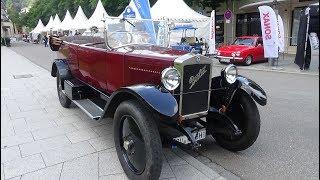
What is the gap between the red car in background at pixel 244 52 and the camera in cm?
1425

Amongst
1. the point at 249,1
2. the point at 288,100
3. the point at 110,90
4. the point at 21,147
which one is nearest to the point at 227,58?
the point at 288,100

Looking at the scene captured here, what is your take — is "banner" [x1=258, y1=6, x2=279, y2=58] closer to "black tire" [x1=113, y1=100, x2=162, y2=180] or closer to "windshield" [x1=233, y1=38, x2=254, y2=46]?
"windshield" [x1=233, y1=38, x2=254, y2=46]

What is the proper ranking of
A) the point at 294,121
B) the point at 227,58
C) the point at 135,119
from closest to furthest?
the point at 135,119
the point at 294,121
the point at 227,58

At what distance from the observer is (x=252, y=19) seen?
2128 centimetres

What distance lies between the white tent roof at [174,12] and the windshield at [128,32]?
39.4ft

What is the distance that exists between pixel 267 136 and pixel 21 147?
12.1 ft

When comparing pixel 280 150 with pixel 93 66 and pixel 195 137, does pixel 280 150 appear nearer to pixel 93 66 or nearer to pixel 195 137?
pixel 195 137

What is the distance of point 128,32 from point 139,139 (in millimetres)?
2028

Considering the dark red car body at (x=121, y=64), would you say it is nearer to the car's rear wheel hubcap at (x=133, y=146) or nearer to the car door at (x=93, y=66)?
the car door at (x=93, y=66)

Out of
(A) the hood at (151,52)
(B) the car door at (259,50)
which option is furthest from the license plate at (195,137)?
(B) the car door at (259,50)

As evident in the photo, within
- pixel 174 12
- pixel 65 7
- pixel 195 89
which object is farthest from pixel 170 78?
pixel 65 7

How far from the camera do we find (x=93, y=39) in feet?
19.5

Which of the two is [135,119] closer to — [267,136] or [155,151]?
[155,151]

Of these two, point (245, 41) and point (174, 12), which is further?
point (174, 12)
